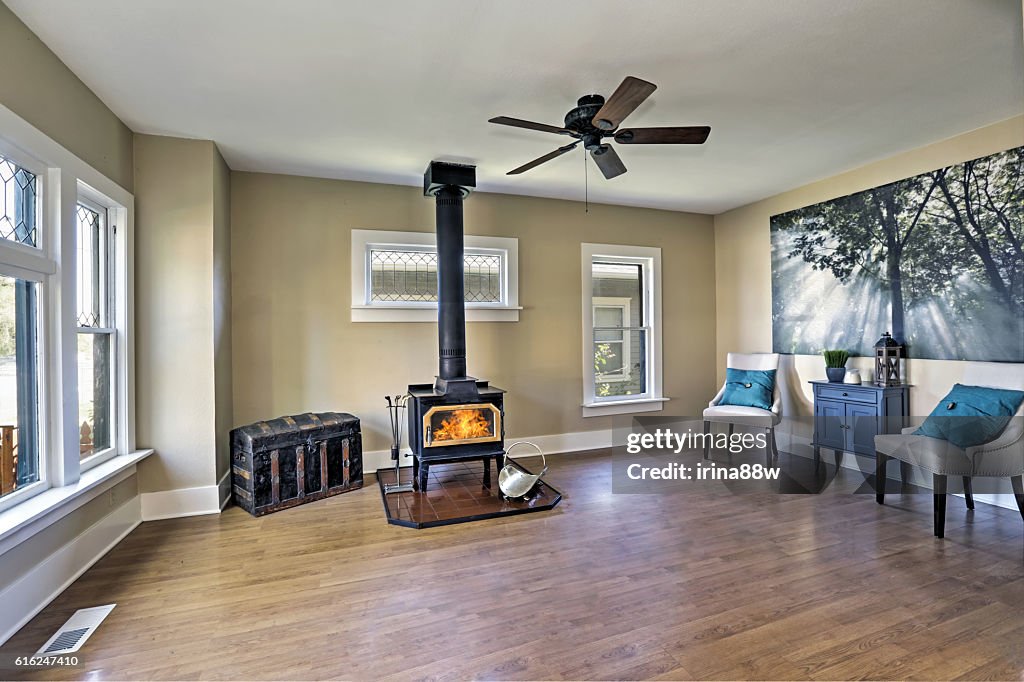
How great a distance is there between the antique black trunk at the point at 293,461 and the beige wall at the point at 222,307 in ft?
0.58

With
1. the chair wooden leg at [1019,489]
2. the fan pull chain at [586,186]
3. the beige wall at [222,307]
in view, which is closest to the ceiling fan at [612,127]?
the fan pull chain at [586,186]

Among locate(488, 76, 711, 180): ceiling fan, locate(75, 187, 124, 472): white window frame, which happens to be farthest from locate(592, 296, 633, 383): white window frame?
locate(75, 187, 124, 472): white window frame

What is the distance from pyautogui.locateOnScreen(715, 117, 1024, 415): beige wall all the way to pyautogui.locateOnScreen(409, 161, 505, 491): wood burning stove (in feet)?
10.2

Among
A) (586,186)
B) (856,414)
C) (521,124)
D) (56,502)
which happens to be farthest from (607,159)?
(56,502)

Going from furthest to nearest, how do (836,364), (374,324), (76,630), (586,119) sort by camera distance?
(374,324), (836,364), (586,119), (76,630)

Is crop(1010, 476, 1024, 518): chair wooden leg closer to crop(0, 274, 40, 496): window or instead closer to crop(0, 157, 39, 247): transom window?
crop(0, 274, 40, 496): window

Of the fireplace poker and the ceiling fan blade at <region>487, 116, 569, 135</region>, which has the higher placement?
the ceiling fan blade at <region>487, 116, 569, 135</region>

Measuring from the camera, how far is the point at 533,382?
17.2 ft

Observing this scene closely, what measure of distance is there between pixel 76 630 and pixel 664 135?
3.58 m

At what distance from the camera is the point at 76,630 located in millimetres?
2168

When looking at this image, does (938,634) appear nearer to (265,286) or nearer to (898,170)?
(898,170)

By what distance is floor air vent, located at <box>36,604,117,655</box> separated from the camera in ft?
6.71

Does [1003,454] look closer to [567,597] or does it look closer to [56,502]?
[567,597]

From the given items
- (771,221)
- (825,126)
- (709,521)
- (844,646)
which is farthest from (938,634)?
(771,221)
